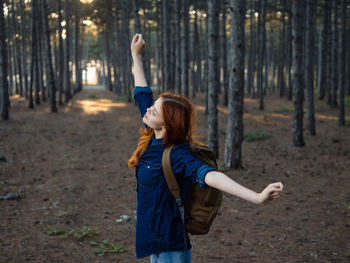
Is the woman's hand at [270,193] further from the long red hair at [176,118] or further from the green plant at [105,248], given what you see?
the green plant at [105,248]

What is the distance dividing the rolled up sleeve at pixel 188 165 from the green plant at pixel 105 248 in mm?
3519

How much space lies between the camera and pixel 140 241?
95.8 inches

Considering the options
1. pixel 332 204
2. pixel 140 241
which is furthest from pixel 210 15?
pixel 140 241

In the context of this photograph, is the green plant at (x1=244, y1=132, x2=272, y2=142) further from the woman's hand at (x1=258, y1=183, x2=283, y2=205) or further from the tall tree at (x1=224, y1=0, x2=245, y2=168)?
the woman's hand at (x1=258, y1=183, x2=283, y2=205)

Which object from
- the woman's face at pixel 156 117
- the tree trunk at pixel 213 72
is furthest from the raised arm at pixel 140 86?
the tree trunk at pixel 213 72

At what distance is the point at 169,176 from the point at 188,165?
0.16 m

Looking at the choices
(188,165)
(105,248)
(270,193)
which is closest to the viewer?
(270,193)

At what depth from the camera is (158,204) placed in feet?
7.82

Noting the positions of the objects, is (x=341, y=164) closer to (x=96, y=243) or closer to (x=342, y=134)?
(x=342, y=134)

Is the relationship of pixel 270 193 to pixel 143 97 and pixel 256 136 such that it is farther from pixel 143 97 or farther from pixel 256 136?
pixel 256 136

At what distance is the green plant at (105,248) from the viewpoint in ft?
17.2

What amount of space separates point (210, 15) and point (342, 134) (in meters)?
8.54

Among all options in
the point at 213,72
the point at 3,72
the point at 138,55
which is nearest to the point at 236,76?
the point at 213,72

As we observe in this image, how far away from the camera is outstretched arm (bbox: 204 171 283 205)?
1.81 metres
